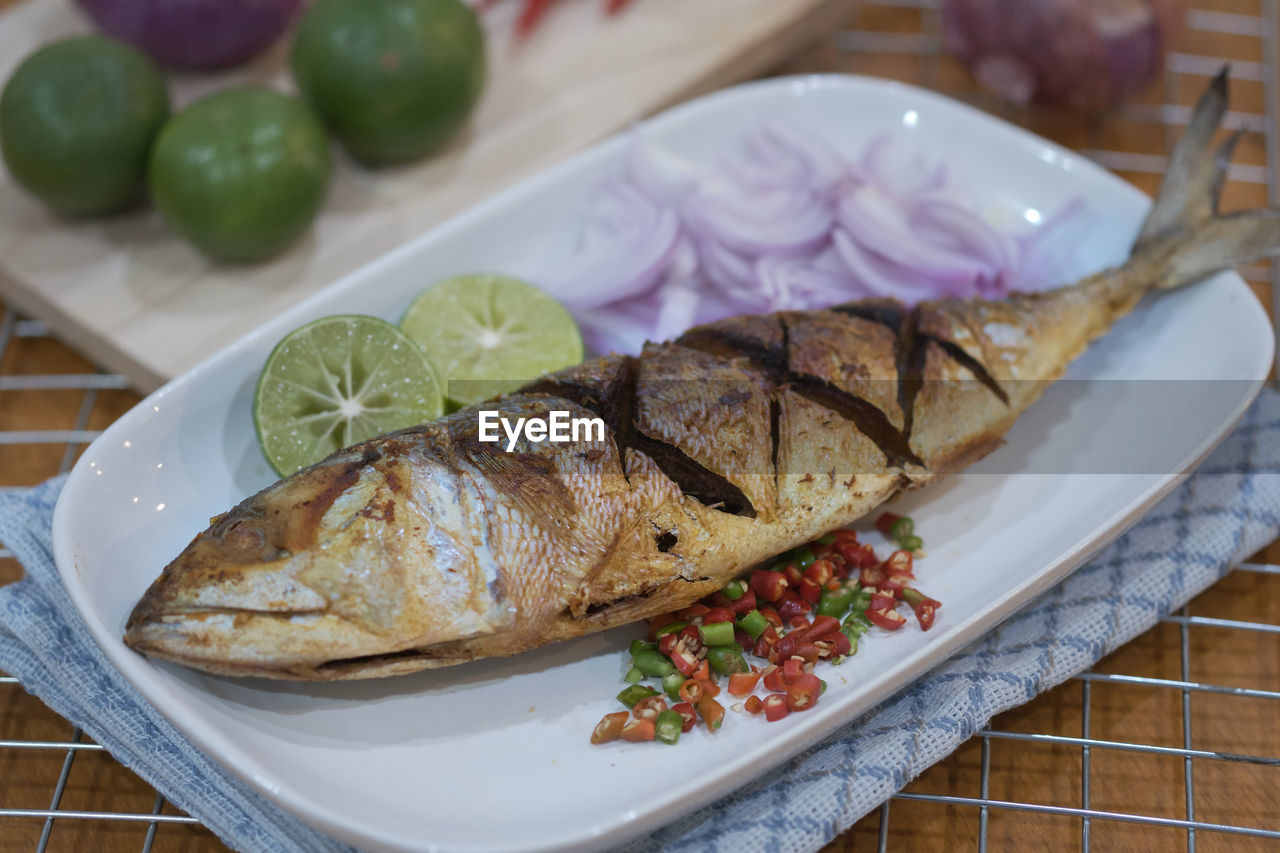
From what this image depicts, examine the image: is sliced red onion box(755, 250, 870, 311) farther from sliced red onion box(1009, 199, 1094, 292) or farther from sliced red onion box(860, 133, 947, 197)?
sliced red onion box(1009, 199, 1094, 292)

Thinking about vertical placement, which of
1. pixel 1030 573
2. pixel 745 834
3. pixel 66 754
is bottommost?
pixel 66 754

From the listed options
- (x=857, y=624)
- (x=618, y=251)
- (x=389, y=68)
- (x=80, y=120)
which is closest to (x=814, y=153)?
(x=618, y=251)

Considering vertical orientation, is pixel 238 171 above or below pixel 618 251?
above

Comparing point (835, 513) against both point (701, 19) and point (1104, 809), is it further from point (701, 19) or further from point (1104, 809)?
point (701, 19)

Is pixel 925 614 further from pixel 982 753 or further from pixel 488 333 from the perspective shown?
pixel 488 333

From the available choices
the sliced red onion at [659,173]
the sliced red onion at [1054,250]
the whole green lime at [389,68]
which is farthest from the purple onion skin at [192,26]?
the sliced red onion at [1054,250]

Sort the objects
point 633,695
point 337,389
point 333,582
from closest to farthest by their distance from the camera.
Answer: point 333,582, point 633,695, point 337,389

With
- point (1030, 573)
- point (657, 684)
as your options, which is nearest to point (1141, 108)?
point (1030, 573)
